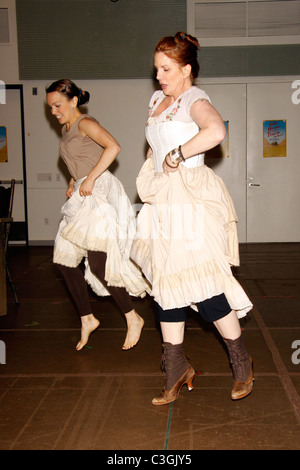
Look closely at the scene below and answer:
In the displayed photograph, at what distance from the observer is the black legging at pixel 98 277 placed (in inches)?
111

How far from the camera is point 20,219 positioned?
328 inches

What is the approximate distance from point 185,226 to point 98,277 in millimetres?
933

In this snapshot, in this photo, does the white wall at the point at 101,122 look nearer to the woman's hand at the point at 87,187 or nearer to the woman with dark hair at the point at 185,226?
the woman's hand at the point at 87,187

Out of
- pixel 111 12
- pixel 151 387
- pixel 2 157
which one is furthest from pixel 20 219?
pixel 151 387

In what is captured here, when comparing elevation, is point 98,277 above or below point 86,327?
above

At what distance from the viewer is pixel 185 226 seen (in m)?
2.09

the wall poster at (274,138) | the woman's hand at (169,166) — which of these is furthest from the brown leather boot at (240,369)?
the wall poster at (274,138)

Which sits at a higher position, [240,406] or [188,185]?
[188,185]

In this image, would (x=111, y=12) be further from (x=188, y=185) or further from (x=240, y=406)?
(x=240, y=406)

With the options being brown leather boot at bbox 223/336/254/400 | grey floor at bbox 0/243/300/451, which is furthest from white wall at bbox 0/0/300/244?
brown leather boot at bbox 223/336/254/400

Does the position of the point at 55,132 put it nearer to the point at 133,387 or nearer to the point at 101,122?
the point at 101,122

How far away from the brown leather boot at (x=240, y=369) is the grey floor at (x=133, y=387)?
6 cm

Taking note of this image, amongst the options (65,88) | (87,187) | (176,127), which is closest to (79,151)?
(87,187)
